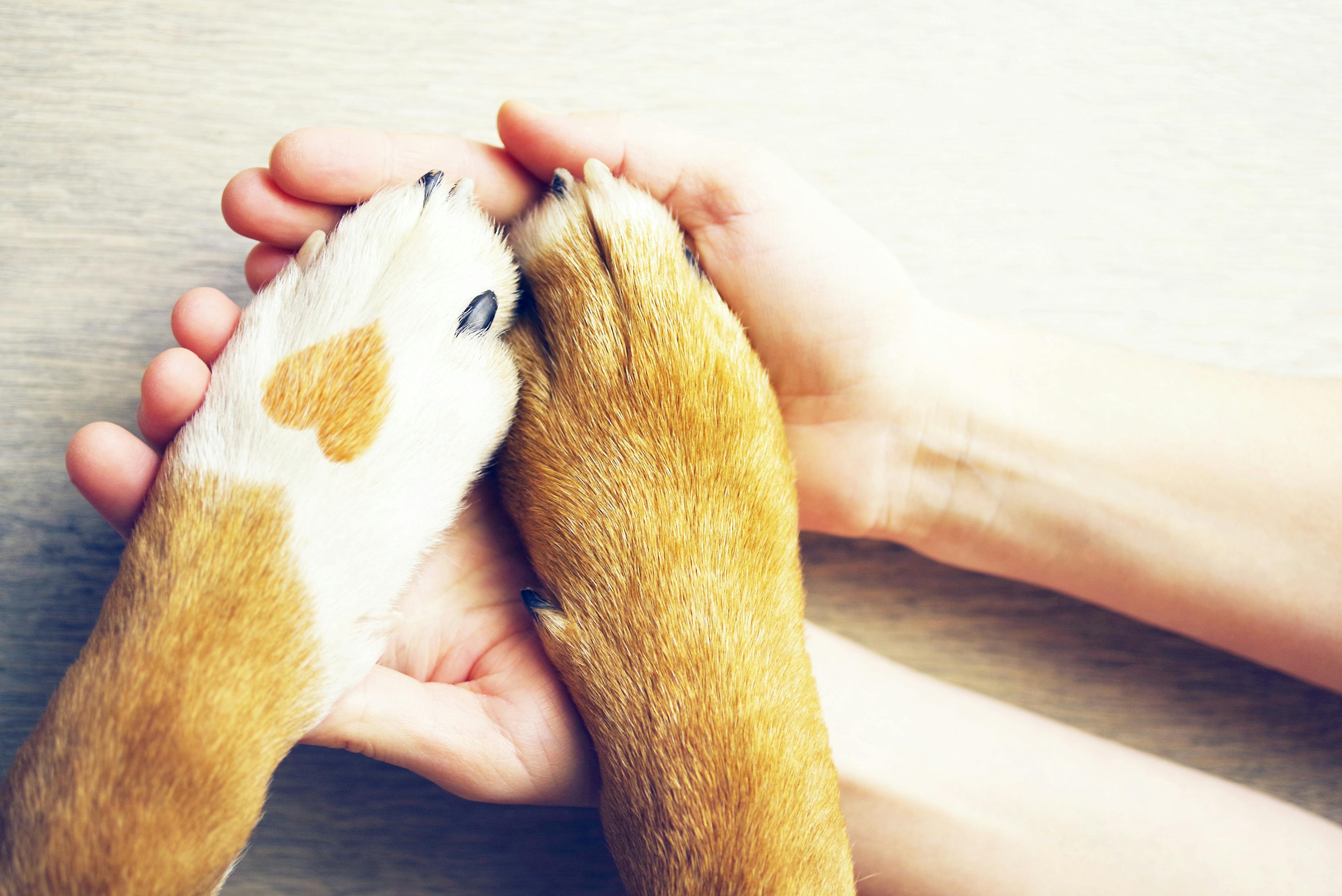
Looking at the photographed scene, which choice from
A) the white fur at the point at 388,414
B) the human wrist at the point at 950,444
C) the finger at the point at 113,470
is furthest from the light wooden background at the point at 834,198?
the white fur at the point at 388,414

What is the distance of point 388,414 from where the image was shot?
2.16 ft

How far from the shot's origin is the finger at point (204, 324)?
0.78 metres

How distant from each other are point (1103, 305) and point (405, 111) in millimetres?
1106

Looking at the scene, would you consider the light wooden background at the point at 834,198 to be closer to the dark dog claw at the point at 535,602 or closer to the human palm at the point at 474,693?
the human palm at the point at 474,693

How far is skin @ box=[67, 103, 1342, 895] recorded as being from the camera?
0.83m

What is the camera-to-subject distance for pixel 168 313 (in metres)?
1.01

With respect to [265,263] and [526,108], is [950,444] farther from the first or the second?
[265,263]

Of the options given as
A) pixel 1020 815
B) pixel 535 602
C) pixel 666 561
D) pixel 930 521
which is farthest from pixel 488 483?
pixel 1020 815

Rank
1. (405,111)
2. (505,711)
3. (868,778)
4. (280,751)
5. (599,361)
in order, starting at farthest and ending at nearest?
(405,111), (868,778), (505,711), (599,361), (280,751)

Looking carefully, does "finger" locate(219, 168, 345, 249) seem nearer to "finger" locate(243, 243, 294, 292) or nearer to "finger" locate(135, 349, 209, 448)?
"finger" locate(243, 243, 294, 292)

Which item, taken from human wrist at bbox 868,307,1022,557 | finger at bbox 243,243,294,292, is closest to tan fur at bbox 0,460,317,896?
finger at bbox 243,243,294,292

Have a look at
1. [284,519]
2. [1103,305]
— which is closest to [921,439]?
[1103,305]

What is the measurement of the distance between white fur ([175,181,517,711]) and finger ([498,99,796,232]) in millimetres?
148

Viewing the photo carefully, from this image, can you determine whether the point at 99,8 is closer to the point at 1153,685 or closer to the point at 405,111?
the point at 405,111
